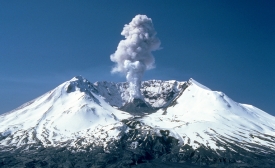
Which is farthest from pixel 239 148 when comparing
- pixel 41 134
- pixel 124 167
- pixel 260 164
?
pixel 41 134

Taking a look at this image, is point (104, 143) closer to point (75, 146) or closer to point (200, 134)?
point (75, 146)

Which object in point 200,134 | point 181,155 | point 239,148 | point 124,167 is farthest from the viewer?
point 200,134

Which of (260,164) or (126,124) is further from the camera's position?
(126,124)

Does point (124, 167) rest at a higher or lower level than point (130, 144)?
lower

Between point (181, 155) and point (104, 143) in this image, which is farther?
point (104, 143)

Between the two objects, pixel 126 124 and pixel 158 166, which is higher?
pixel 126 124

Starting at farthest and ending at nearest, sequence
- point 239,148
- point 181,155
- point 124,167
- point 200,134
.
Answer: point 200,134
point 239,148
point 181,155
point 124,167

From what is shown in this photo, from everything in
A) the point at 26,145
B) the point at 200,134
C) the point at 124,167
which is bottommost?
the point at 124,167

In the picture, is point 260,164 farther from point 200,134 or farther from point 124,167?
point 124,167

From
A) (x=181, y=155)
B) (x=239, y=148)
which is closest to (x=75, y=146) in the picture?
(x=181, y=155)
